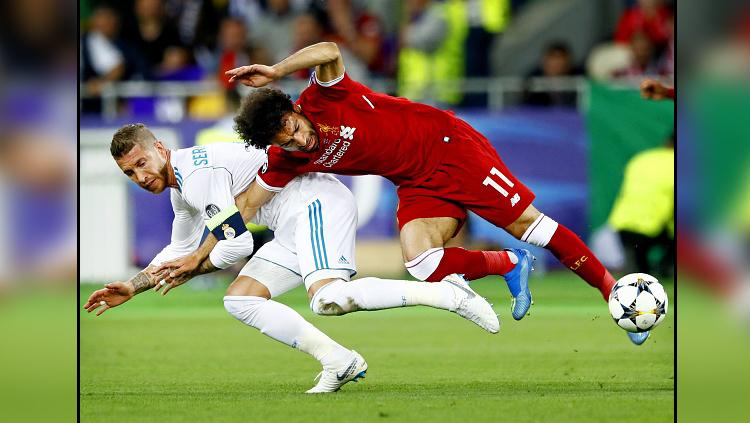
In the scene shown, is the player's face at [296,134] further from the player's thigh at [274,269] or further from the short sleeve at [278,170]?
the player's thigh at [274,269]

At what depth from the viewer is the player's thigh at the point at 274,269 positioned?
763 centimetres

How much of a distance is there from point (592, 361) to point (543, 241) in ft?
4.14

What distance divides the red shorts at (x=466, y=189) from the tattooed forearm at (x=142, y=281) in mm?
1686

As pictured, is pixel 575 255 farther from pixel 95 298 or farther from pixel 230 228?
pixel 95 298

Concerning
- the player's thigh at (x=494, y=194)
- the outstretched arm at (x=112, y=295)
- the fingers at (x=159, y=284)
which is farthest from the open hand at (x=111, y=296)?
the player's thigh at (x=494, y=194)

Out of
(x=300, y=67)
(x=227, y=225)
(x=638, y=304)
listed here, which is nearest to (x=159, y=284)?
(x=227, y=225)

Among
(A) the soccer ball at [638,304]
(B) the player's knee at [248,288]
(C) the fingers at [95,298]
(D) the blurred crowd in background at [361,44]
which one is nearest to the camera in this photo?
(C) the fingers at [95,298]

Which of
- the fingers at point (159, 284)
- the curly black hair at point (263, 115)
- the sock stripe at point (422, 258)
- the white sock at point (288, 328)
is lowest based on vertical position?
the white sock at point (288, 328)

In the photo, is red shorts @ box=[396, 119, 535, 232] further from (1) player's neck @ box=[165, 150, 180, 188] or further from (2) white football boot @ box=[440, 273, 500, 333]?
(1) player's neck @ box=[165, 150, 180, 188]

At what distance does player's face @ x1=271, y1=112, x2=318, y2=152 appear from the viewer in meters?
7.18

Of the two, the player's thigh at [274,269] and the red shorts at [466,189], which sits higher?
the red shorts at [466,189]

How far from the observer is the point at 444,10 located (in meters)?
15.7

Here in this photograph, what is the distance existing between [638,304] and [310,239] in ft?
6.66
